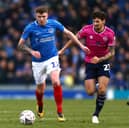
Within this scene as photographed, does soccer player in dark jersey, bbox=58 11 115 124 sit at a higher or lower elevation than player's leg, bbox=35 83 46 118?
higher

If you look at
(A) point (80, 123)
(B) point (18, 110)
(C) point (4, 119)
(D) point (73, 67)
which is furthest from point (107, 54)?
(D) point (73, 67)

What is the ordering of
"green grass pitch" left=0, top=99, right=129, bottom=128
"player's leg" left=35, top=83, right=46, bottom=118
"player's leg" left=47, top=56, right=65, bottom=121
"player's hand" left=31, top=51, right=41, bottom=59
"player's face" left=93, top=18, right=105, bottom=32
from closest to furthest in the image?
"green grass pitch" left=0, top=99, right=129, bottom=128, "player's hand" left=31, top=51, right=41, bottom=59, "player's face" left=93, top=18, right=105, bottom=32, "player's leg" left=47, top=56, right=65, bottom=121, "player's leg" left=35, top=83, right=46, bottom=118

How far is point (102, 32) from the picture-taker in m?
15.0

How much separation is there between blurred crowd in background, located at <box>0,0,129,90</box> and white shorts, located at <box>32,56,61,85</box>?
39.4 ft

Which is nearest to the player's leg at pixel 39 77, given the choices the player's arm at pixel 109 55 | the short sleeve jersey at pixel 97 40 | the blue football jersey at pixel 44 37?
the blue football jersey at pixel 44 37

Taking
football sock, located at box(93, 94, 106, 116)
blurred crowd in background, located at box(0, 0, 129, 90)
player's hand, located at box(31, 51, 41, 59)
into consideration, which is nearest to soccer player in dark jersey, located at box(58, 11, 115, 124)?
football sock, located at box(93, 94, 106, 116)

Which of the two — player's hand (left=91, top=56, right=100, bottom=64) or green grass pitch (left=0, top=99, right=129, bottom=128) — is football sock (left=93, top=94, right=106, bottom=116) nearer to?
green grass pitch (left=0, top=99, right=129, bottom=128)

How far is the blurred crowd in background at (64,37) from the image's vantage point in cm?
2770

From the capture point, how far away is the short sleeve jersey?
14.9 m

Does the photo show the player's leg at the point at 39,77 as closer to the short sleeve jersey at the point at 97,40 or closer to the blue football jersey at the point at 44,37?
the blue football jersey at the point at 44,37

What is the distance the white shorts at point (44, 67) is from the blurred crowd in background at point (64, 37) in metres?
12.0

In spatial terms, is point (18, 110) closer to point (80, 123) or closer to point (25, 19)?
point (80, 123)

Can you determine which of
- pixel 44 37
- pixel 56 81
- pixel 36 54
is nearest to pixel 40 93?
pixel 56 81

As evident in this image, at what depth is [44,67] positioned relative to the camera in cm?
1509
